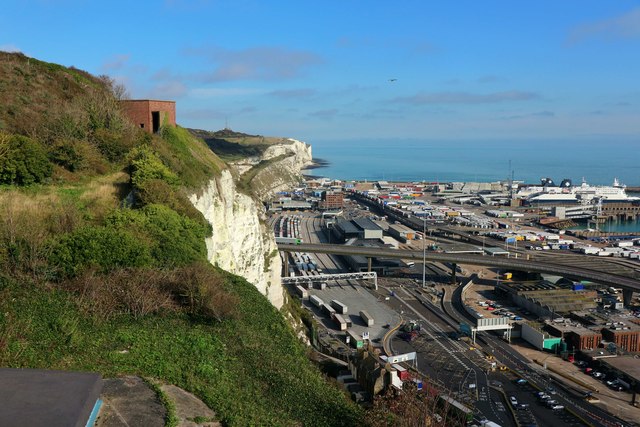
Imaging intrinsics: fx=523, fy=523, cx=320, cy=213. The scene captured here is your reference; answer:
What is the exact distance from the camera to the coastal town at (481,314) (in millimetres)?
23359

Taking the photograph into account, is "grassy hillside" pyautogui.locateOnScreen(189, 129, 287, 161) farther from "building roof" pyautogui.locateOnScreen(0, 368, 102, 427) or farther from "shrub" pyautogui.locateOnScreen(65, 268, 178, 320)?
"building roof" pyautogui.locateOnScreen(0, 368, 102, 427)

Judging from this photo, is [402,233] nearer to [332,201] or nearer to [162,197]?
[332,201]

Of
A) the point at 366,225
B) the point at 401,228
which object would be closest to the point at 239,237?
the point at 366,225

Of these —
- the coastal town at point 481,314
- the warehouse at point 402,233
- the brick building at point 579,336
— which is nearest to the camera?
the coastal town at point 481,314

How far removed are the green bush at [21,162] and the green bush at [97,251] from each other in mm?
4990

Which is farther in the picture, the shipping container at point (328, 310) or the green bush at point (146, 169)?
the shipping container at point (328, 310)

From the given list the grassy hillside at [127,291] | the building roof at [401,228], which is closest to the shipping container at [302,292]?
the grassy hillside at [127,291]

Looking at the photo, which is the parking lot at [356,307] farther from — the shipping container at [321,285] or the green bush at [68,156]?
the green bush at [68,156]

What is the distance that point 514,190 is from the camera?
117m

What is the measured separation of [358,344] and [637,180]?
495ft

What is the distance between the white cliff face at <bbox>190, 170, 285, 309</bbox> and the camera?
23375 millimetres

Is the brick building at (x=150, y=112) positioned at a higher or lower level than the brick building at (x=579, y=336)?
higher

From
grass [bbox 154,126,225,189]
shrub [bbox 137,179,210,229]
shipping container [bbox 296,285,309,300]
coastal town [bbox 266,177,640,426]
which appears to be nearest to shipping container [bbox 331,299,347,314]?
coastal town [bbox 266,177,640,426]

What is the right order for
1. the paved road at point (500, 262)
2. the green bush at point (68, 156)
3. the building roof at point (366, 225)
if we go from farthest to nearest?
the building roof at point (366, 225) < the paved road at point (500, 262) < the green bush at point (68, 156)
